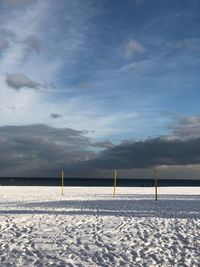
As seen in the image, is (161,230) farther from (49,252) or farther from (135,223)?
(49,252)

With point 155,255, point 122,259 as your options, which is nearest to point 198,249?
point 155,255

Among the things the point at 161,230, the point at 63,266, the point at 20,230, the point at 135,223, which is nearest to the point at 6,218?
the point at 20,230

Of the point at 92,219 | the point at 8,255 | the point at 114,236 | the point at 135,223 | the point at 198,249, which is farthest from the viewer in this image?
the point at 92,219

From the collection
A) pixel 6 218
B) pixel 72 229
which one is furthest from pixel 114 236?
pixel 6 218

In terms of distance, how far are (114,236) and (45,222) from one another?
3151 millimetres

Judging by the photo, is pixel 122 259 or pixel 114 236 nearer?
pixel 122 259

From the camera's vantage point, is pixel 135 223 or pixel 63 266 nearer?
pixel 63 266

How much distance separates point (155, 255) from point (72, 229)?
365 cm

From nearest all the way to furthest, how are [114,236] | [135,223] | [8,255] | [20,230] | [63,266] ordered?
1. [63,266]
2. [8,255]
3. [114,236]
4. [20,230]
5. [135,223]

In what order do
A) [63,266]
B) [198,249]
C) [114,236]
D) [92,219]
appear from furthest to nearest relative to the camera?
[92,219] < [114,236] < [198,249] < [63,266]

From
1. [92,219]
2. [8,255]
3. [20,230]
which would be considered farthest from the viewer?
[92,219]

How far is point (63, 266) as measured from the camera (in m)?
7.91

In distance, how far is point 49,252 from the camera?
29.5ft

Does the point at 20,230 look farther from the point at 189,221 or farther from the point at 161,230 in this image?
the point at 189,221
